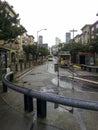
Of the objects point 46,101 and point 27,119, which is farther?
point 46,101

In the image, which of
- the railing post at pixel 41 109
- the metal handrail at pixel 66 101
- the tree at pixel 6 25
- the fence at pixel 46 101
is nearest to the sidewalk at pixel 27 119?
the railing post at pixel 41 109

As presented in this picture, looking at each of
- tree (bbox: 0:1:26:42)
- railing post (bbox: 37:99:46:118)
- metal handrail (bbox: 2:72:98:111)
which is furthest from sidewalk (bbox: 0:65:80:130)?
tree (bbox: 0:1:26:42)

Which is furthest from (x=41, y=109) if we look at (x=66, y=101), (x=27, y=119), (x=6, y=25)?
(x=6, y=25)

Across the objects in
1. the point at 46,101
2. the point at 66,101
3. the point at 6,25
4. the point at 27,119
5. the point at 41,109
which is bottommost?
the point at 27,119

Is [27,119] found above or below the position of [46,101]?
below

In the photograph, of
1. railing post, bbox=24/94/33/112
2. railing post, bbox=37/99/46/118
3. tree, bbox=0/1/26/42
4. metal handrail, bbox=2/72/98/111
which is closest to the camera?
metal handrail, bbox=2/72/98/111

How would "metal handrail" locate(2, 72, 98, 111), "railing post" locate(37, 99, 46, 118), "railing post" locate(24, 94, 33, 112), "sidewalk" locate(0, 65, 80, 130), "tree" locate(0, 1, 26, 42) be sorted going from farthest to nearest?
1. "tree" locate(0, 1, 26, 42)
2. "railing post" locate(24, 94, 33, 112)
3. "railing post" locate(37, 99, 46, 118)
4. "sidewalk" locate(0, 65, 80, 130)
5. "metal handrail" locate(2, 72, 98, 111)

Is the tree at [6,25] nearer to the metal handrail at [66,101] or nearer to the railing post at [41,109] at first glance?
the metal handrail at [66,101]

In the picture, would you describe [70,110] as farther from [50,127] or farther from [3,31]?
[3,31]

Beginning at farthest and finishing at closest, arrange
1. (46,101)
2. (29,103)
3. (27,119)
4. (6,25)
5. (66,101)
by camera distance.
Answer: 1. (6,25)
2. (29,103)
3. (46,101)
4. (27,119)
5. (66,101)

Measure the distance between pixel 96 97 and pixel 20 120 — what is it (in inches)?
194

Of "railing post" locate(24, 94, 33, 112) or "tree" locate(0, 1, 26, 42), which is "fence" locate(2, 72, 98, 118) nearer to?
"railing post" locate(24, 94, 33, 112)

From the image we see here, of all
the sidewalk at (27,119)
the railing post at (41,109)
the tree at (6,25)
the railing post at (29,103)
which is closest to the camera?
the sidewalk at (27,119)

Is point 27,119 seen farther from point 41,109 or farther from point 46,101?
point 46,101
